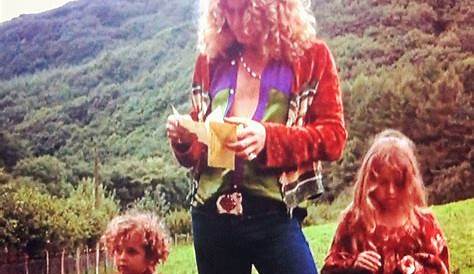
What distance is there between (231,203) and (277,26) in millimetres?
494

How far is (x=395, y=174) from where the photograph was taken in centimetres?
316

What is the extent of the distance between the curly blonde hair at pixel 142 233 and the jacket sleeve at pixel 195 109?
21 cm

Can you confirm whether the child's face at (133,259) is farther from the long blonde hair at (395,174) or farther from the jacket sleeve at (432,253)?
the jacket sleeve at (432,253)

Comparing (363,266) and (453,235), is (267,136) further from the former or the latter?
(453,235)

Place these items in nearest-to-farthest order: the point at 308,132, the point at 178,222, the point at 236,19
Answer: the point at 308,132, the point at 236,19, the point at 178,222

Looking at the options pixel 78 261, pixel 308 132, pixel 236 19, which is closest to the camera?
pixel 308 132

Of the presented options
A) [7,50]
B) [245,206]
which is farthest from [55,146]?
[245,206]

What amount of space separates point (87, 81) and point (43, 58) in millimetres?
181

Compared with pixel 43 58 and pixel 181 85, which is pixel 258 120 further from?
pixel 43 58

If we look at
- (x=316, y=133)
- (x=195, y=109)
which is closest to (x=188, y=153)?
(x=195, y=109)

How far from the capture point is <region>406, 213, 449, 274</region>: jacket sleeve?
3084mm

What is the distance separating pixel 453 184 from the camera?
127 inches

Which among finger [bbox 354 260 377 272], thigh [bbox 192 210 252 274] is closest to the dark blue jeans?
thigh [bbox 192 210 252 274]

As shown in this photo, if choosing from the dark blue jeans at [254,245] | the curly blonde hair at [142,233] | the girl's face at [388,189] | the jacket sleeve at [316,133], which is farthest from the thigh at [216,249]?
the girl's face at [388,189]
